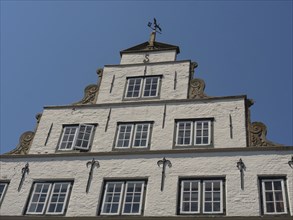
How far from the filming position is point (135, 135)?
15.9 meters

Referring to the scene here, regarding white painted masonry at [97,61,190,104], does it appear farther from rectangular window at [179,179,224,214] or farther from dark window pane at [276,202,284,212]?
dark window pane at [276,202,284,212]

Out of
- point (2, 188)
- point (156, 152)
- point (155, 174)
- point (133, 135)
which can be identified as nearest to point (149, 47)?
point (133, 135)

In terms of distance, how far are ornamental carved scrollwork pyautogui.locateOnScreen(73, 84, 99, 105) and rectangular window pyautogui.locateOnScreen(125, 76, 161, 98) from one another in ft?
4.30

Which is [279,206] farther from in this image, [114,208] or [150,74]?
[150,74]

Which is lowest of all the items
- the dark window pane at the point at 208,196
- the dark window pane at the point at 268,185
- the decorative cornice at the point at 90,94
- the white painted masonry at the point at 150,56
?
the dark window pane at the point at 208,196

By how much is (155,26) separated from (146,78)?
4187 millimetres

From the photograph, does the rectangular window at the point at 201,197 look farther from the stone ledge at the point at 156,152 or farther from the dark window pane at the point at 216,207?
the stone ledge at the point at 156,152

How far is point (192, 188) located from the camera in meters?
13.9

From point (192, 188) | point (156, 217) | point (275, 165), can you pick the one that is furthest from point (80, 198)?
point (275, 165)

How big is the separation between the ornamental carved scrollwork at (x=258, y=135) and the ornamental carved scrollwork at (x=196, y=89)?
7.73 ft

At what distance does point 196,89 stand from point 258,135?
326 centimetres

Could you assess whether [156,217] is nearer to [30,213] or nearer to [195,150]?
[195,150]

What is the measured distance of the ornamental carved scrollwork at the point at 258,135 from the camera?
14641mm

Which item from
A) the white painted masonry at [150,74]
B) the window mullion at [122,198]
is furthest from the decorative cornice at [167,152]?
the white painted masonry at [150,74]
